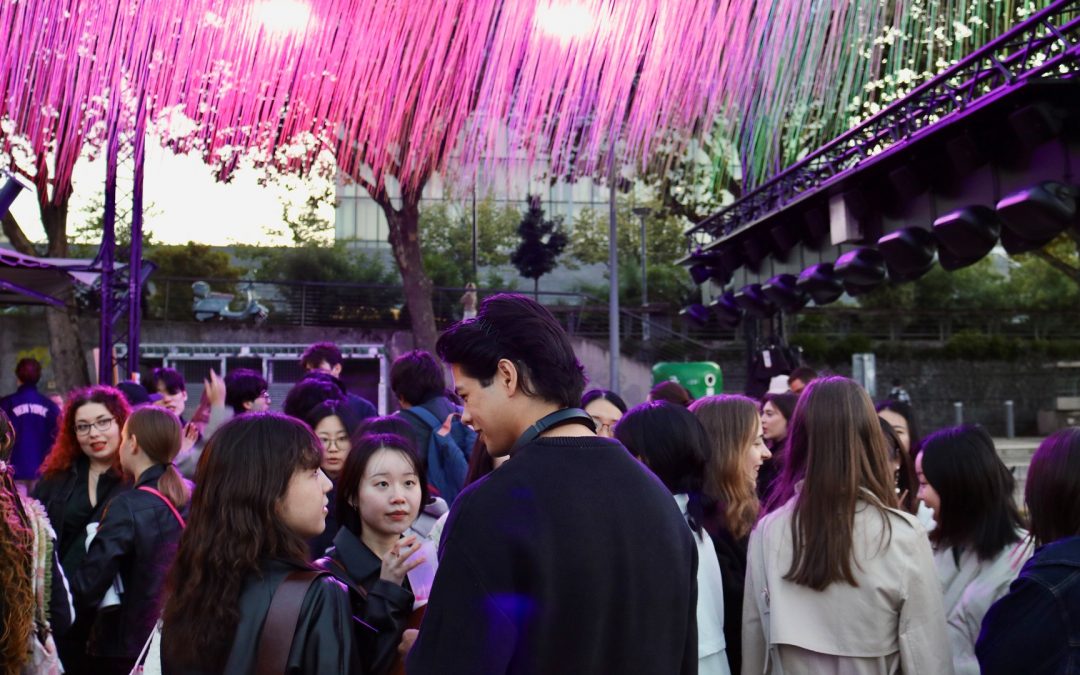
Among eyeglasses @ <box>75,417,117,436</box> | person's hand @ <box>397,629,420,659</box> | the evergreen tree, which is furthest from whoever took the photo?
the evergreen tree

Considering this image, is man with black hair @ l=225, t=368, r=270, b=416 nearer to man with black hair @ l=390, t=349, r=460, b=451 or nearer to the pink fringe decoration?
man with black hair @ l=390, t=349, r=460, b=451

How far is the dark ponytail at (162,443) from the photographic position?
3340 millimetres

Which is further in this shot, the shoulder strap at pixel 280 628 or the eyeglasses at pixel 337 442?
the eyeglasses at pixel 337 442

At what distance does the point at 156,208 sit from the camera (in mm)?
19094

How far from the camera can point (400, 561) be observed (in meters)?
2.40

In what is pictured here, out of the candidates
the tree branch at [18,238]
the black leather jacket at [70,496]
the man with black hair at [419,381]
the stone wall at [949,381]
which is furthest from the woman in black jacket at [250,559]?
the stone wall at [949,381]


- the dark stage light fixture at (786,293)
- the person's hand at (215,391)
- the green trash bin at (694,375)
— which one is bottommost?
the green trash bin at (694,375)

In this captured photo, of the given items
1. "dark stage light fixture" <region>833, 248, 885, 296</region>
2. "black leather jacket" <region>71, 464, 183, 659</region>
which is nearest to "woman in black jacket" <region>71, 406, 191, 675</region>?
"black leather jacket" <region>71, 464, 183, 659</region>

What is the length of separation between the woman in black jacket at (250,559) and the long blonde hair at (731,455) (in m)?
1.37

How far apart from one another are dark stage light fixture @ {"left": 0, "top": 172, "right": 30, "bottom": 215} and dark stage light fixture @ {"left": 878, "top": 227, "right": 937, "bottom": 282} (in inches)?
306

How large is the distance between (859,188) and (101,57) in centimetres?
932

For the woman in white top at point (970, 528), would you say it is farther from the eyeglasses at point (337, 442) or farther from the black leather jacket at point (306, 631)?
the eyeglasses at point (337, 442)

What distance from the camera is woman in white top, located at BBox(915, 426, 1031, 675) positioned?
111 inches

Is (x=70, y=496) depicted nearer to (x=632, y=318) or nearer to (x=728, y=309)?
(x=728, y=309)
